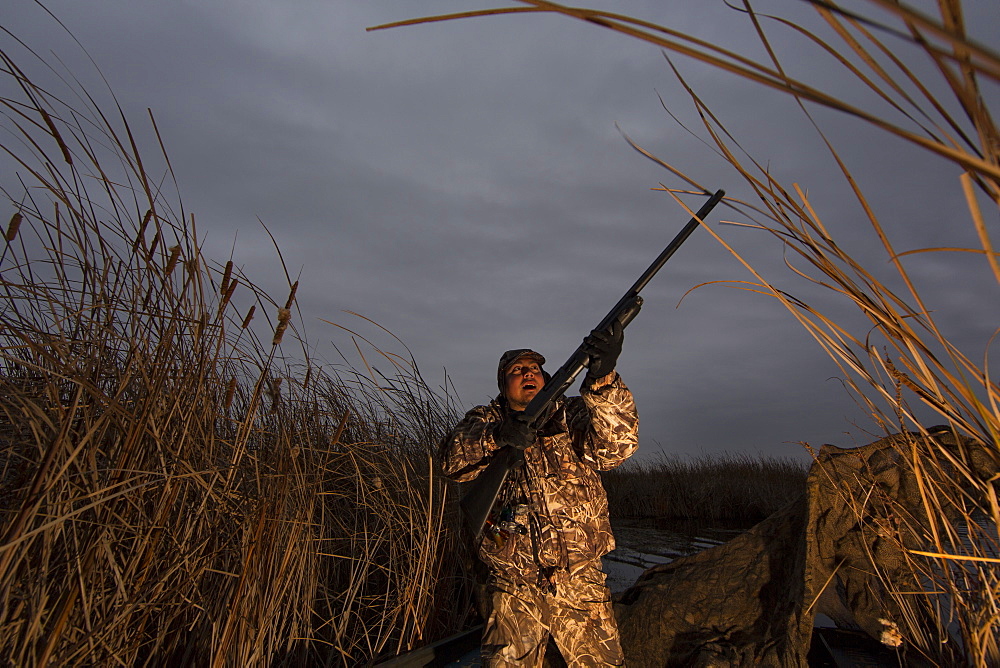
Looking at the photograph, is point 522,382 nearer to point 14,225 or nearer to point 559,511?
point 559,511

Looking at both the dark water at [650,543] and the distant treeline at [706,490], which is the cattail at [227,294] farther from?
the distant treeline at [706,490]

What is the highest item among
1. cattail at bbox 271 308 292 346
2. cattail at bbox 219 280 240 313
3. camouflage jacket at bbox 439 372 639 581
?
cattail at bbox 219 280 240 313

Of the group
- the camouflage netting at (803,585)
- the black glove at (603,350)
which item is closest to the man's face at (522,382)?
the black glove at (603,350)

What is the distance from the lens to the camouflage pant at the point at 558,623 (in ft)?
10.4

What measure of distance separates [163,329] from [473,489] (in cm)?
189

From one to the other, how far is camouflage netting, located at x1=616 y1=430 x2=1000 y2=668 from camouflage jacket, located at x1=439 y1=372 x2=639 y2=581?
0.67 m

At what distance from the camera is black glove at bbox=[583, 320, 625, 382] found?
3324 mm

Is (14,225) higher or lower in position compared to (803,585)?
higher

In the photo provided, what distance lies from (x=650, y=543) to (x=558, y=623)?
17.9 ft

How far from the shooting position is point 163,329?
2119 mm

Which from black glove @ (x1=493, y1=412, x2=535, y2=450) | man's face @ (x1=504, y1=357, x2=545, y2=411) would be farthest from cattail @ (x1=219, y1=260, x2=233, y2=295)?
man's face @ (x1=504, y1=357, x2=545, y2=411)

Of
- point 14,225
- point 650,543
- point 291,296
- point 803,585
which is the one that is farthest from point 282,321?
point 650,543

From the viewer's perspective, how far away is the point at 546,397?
3.42 metres

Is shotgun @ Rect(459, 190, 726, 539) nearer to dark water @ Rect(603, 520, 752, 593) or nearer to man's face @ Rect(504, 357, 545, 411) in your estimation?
man's face @ Rect(504, 357, 545, 411)
